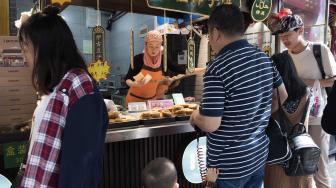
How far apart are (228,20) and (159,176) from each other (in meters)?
0.97

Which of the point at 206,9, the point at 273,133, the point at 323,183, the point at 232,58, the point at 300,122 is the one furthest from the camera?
the point at 206,9

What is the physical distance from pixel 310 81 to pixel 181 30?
202cm

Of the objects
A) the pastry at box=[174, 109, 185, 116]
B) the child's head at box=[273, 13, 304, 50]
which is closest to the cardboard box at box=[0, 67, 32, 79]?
the pastry at box=[174, 109, 185, 116]

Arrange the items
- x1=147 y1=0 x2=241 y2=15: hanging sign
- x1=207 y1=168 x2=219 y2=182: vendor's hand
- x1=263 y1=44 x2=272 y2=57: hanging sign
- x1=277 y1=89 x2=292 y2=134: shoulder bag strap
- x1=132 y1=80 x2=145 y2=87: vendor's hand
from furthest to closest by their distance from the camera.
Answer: x1=263 y1=44 x2=272 y2=57: hanging sign
x1=132 y1=80 x2=145 y2=87: vendor's hand
x1=147 y1=0 x2=241 y2=15: hanging sign
x1=277 y1=89 x2=292 y2=134: shoulder bag strap
x1=207 y1=168 x2=219 y2=182: vendor's hand

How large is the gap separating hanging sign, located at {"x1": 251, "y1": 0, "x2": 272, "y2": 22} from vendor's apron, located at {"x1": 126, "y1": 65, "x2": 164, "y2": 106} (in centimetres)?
128

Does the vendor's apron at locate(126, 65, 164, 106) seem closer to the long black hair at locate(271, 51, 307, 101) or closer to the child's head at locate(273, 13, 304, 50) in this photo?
the child's head at locate(273, 13, 304, 50)

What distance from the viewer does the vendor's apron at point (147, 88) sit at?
400 centimetres

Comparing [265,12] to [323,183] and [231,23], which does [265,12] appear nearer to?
[323,183]

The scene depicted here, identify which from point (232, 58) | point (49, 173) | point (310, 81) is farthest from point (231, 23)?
point (310, 81)

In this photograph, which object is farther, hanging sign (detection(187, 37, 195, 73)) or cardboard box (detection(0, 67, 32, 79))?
hanging sign (detection(187, 37, 195, 73))

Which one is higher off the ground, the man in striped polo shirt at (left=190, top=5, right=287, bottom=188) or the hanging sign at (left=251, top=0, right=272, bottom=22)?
the hanging sign at (left=251, top=0, right=272, bottom=22)

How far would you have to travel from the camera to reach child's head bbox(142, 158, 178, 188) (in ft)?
6.21

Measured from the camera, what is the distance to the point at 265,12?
148 inches

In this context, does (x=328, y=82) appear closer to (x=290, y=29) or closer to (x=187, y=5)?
(x=290, y=29)
